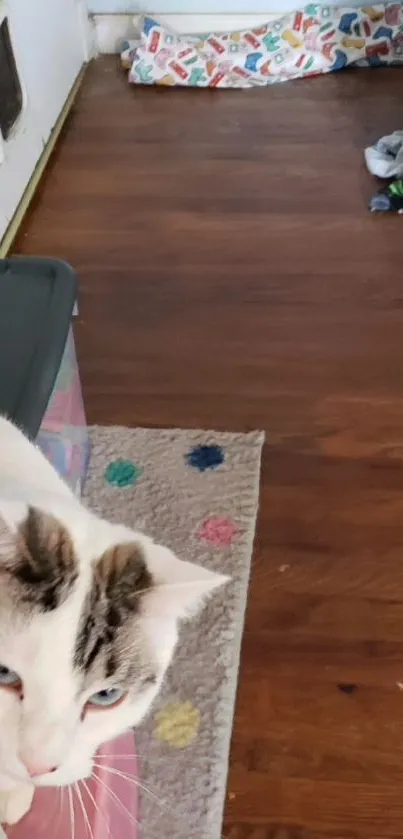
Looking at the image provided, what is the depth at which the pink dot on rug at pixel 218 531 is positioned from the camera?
1440mm

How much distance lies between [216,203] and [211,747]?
1.33 metres

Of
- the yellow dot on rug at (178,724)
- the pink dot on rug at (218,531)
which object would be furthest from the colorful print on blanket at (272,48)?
the yellow dot on rug at (178,724)

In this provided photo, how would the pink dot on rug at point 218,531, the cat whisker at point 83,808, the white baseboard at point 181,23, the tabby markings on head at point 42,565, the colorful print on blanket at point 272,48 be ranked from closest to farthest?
the tabby markings on head at point 42,565 < the cat whisker at point 83,808 < the pink dot on rug at point 218,531 < the colorful print on blanket at point 272,48 < the white baseboard at point 181,23

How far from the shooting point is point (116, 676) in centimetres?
77

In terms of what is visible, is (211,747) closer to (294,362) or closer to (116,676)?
(116,676)

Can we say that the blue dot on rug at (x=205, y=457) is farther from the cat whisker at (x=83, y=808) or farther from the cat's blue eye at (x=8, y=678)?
the cat's blue eye at (x=8, y=678)

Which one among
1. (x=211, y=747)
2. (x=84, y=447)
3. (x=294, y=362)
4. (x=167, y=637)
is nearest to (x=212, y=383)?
(x=294, y=362)

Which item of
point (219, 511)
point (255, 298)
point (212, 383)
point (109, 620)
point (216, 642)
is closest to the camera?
point (109, 620)

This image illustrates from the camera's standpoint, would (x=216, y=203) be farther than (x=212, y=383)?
Yes

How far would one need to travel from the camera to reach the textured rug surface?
3.80 feet

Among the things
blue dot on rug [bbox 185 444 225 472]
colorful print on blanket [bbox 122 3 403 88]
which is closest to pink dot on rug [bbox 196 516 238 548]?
blue dot on rug [bbox 185 444 225 472]

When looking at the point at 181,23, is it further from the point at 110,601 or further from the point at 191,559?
the point at 110,601

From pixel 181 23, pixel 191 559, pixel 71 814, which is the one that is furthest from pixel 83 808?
pixel 181 23

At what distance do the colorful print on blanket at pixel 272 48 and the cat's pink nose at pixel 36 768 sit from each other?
2.20 metres
